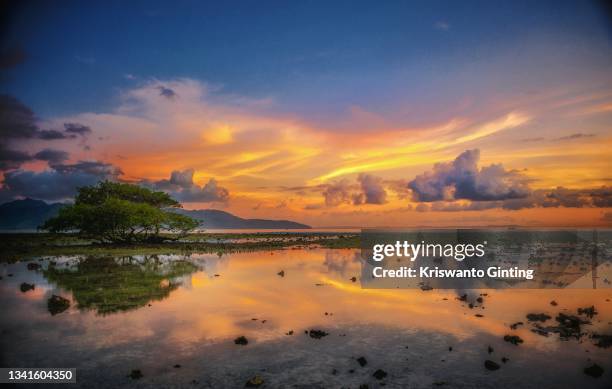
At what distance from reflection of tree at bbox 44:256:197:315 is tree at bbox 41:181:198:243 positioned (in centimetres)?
1557

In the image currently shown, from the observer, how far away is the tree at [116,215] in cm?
5856

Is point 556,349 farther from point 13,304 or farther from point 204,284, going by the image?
point 13,304

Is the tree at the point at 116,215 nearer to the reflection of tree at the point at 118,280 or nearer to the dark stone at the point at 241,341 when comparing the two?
the reflection of tree at the point at 118,280

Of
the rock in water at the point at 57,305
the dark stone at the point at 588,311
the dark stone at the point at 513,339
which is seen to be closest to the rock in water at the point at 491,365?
the dark stone at the point at 513,339

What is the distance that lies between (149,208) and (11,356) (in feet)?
167

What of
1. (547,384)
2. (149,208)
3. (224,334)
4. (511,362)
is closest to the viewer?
(547,384)

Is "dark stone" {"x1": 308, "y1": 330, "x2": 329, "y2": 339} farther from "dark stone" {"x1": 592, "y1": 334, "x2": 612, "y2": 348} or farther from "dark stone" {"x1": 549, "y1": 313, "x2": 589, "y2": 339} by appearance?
"dark stone" {"x1": 592, "y1": 334, "x2": 612, "y2": 348}

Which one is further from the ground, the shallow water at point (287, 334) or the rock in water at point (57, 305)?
the rock in water at point (57, 305)

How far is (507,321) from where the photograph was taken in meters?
19.5

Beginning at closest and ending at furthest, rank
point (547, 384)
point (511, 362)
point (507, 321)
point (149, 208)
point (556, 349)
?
point (547, 384) < point (511, 362) < point (556, 349) < point (507, 321) < point (149, 208)

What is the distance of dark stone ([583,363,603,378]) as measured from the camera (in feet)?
42.2

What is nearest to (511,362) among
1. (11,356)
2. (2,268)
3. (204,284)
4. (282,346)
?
(282,346)

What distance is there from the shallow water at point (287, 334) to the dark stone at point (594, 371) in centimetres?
17

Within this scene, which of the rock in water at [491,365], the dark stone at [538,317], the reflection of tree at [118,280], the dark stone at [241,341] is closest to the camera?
the rock in water at [491,365]
